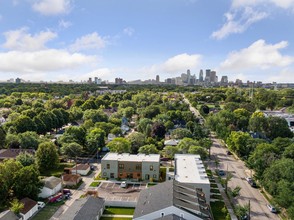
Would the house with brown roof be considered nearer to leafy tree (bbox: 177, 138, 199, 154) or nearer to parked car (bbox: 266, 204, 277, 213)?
leafy tree (bbox: 177, 138, 199, 154)

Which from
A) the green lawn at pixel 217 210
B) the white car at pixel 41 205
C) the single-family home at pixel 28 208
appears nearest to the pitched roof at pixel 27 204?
the single-family home at pixel 28 208

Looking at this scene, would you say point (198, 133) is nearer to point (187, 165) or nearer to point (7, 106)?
point (187, 165)

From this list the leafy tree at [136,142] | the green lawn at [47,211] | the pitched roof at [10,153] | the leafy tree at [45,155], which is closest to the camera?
the green lawn at [47,211]

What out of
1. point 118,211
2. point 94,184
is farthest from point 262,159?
point 94,184

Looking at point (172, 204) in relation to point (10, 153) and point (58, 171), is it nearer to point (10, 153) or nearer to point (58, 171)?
point (58, 171)

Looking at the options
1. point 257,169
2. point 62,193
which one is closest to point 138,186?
point 62,193

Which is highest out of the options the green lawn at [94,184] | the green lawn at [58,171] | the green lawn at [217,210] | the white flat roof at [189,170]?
the white flat roof at [189,170]

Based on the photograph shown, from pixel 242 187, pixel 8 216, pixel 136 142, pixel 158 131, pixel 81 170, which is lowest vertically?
pixel 242 187

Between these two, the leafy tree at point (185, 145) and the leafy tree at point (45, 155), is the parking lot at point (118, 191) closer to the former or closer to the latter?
the leafy tree at point (45, 155)
